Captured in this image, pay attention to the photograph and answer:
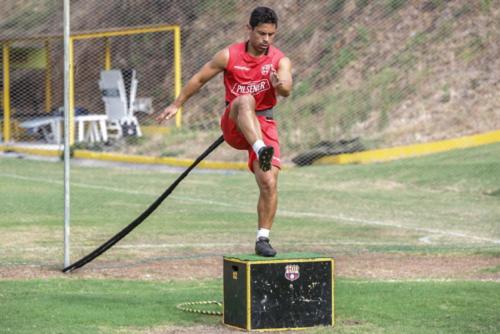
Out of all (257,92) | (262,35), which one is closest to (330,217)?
(257,92)

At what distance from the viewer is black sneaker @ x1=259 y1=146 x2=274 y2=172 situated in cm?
927

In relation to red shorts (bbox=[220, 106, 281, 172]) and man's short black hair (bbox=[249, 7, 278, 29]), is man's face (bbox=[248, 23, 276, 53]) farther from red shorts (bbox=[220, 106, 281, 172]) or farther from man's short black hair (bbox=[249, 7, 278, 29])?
red shorts (bbox=[220, 106, 281, 172])

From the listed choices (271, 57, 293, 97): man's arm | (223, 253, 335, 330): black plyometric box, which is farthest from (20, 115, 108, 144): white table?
(223, 253, 335, 330): black plyometric box

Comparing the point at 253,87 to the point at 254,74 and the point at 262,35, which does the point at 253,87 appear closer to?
the point at 254,74

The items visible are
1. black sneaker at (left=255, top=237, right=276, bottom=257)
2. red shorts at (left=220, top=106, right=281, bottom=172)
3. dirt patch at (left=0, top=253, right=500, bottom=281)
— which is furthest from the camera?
dirt patch at (left=0, top=253, right=500, bottom=281)

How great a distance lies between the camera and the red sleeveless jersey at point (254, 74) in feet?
32.3

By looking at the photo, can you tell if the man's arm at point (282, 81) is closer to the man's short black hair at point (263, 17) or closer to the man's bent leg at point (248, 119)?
the man's bent leg at point (248, 119)

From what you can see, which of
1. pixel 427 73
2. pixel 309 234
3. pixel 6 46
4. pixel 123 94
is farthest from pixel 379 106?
pixel 309 234

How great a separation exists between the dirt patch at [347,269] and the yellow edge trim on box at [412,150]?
1183 cm

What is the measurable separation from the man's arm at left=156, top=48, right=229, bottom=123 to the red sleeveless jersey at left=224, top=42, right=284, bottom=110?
52mm

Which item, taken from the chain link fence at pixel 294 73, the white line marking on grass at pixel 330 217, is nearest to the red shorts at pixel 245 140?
the white line marking on grass at pixel 330 217

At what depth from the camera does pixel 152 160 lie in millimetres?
28062

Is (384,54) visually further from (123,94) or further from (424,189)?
(424,189)

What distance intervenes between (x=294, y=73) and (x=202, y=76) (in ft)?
73.0
